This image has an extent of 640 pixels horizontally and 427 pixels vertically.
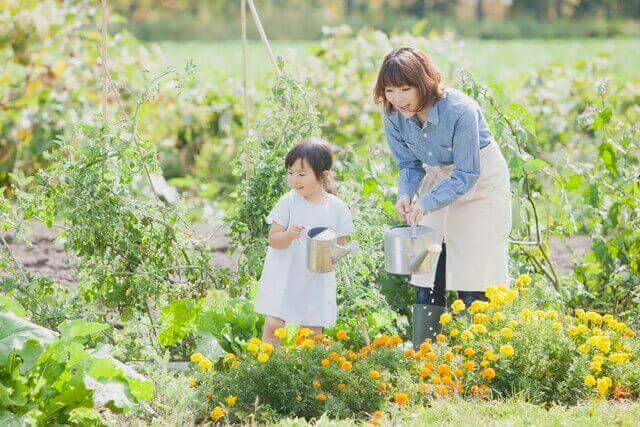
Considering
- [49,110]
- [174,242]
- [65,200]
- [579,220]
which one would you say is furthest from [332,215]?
[49,110]

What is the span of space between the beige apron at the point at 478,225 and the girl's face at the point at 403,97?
33 centimetres

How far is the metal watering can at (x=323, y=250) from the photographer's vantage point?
3.68m

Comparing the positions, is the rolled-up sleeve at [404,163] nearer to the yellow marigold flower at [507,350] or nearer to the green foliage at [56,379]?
the yellow marigold flower at [507,350]

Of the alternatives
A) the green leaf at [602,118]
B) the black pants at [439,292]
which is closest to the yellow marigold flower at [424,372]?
the black pants at [439,292]

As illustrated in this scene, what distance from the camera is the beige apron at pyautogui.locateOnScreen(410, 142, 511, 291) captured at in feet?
12.9

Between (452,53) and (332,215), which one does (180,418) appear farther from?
(452,53)

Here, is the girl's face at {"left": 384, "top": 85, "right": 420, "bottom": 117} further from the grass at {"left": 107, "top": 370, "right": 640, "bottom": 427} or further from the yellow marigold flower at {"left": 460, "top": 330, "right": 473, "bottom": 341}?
the grass at {"left": 107, "top": 370, "right": 640, "bottom": 427}

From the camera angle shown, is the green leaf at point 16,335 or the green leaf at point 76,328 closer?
the green leaf at point 16,335

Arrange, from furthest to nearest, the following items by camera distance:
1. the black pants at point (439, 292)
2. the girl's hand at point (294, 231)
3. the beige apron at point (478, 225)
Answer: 1. the black pants at point (439, 292)
2. the beige apron at point (478, 225)
3. the girl's hand at point (294, 231)

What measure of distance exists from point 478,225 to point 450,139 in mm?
384

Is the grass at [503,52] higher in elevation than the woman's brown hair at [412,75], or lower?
lower

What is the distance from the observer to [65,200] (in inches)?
157

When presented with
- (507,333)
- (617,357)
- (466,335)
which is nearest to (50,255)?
(466,335)

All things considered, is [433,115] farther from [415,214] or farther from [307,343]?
[307,343]
